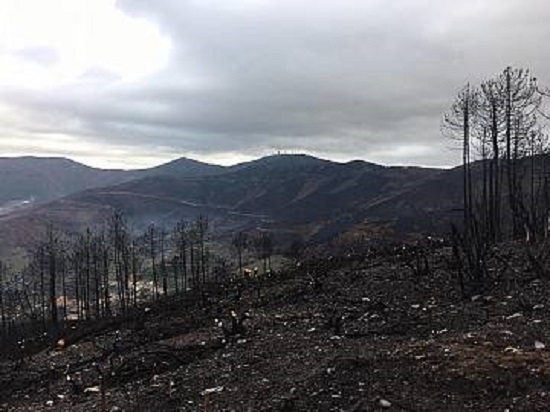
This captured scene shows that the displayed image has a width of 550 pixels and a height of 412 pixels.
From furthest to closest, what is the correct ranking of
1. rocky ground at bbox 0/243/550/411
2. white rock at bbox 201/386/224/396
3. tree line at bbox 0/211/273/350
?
tree line at bbox 0/211/273/350 < white rock at bbox 201/386/224/396 < rocky ground at bbox 0/243/550/411

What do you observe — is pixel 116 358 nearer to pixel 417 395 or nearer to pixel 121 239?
pixel 417 395

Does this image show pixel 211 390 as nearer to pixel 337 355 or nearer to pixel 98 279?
pixel 337 355

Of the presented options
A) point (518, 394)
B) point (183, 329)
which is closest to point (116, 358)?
point (183, 329)

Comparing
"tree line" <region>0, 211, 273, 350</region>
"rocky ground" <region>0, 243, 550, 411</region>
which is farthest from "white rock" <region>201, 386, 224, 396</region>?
"tree line" <region>0, 211, 273, 350</region>

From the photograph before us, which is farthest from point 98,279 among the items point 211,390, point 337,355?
point 337,355

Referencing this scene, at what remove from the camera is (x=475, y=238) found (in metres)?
19.7

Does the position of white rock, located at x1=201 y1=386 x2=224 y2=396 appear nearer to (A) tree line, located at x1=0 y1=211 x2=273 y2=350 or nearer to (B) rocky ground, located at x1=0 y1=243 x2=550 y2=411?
(B) rocky ground, located at x1=0 y1=243 x2=550 y2=411

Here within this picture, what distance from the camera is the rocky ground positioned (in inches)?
435

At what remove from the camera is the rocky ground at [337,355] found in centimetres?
1104

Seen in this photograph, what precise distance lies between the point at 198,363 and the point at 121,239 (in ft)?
200

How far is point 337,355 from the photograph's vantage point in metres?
14.1

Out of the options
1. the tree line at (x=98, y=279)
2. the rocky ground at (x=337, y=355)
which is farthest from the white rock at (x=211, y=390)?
the tree line at (x=98, y=279)

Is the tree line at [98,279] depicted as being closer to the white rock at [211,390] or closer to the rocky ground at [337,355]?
the rocky ground at [337,355]

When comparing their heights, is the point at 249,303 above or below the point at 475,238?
below
